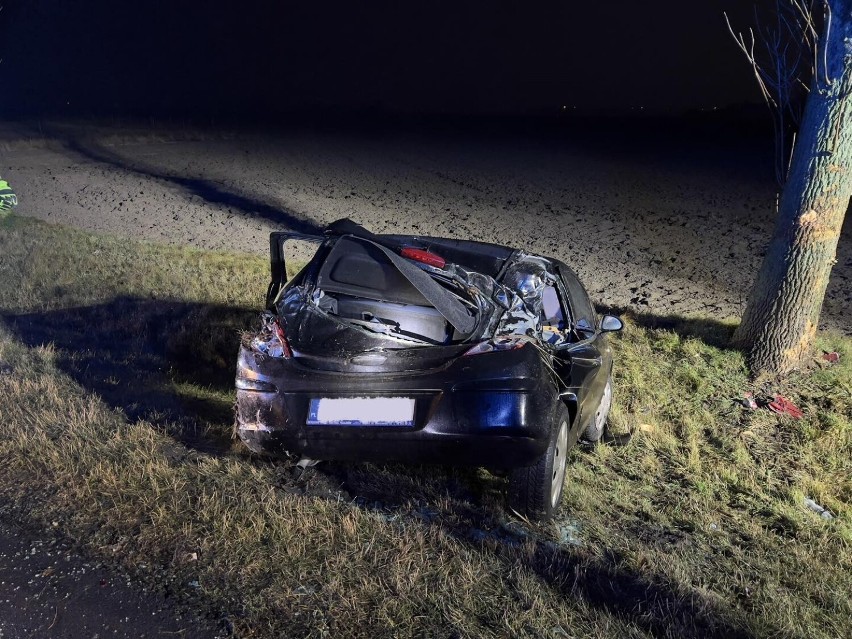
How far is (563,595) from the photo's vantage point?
3480 millimetres

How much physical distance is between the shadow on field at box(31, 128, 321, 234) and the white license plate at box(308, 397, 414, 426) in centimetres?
816

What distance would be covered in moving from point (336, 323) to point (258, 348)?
0.47 meters

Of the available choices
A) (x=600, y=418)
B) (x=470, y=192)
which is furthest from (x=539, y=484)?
(x=470, y=192)

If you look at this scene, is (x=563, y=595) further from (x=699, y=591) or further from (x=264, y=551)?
(x=264, y=551)

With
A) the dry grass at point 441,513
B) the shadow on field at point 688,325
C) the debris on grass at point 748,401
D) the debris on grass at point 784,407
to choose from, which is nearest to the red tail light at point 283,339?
the dry grass at point 441,513

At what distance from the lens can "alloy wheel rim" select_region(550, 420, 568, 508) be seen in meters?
4.32

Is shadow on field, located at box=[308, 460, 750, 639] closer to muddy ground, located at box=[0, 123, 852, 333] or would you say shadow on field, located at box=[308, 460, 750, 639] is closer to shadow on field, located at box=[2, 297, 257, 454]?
shadow on field, located at box=[2, 297, 257, 454]

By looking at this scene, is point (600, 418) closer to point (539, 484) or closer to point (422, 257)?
point (539, 484)

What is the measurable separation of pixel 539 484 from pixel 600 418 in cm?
196

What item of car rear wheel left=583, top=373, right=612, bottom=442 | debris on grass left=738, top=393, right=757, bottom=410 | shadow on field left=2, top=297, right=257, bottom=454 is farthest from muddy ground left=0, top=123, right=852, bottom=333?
shadow on field left=2, top=297, right=257, bottom=454

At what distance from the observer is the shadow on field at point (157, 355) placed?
216 inches

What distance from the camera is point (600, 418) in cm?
596

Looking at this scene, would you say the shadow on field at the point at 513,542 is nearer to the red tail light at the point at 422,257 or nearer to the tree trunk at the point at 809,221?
the red tail light at the point at 422,257

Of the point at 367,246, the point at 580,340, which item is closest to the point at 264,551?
the point at 367,246
